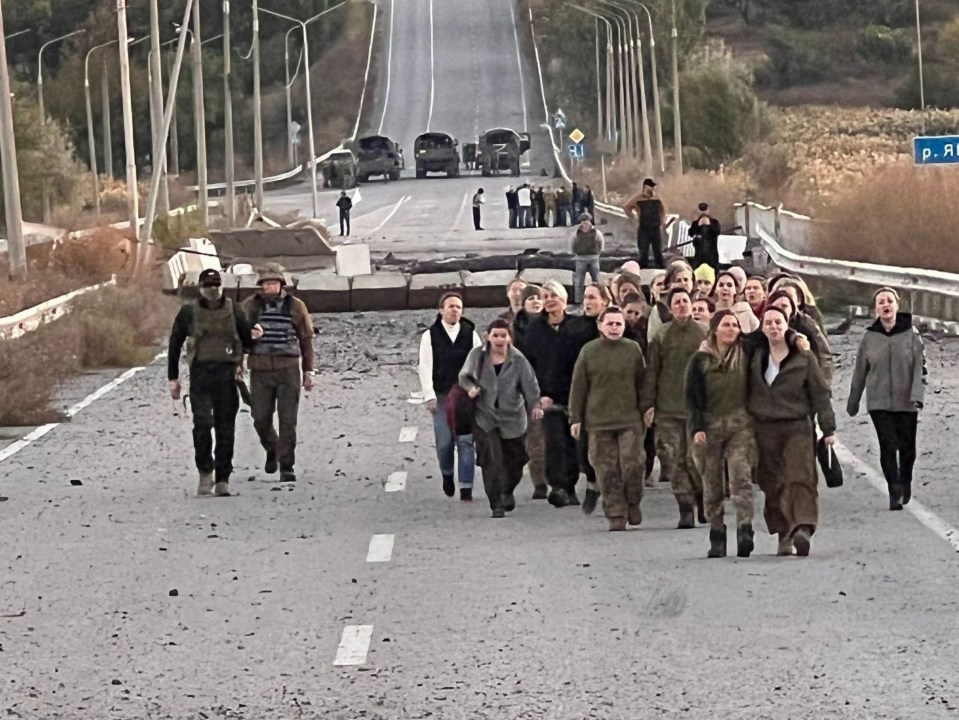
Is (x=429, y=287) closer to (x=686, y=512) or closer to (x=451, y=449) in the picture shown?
(x=451, y=449)

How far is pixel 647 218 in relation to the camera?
41.0 meters

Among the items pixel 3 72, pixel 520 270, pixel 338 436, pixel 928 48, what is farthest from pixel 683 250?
pixel 928 48

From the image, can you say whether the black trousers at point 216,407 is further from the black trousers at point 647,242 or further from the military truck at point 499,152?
the military truck at point 499,152

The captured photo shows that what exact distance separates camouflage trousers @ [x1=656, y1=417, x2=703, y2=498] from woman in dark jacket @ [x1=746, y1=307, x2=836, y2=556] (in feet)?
4.43

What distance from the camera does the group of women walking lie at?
1409 cm

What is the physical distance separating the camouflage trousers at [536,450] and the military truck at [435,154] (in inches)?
3563

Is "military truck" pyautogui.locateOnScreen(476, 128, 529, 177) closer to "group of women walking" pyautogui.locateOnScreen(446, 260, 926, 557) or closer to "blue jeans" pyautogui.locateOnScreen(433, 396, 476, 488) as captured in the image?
"group of women walking" pyautogui.locateOnScreen(446, 260, 926, 557)

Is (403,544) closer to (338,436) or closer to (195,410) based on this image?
(195,410)

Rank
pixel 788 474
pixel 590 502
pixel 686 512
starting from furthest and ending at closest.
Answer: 1. pixel 590 502
2. pixel 686 512
3. pixel 788 474

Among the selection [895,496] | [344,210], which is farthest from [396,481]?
[344,210]

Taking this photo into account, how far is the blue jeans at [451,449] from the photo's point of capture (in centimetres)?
1736

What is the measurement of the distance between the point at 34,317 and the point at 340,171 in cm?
7613

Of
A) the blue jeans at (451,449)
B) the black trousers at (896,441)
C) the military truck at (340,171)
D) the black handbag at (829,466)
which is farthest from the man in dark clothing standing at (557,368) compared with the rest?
the military truck at (340,171)

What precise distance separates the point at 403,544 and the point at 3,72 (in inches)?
1062
